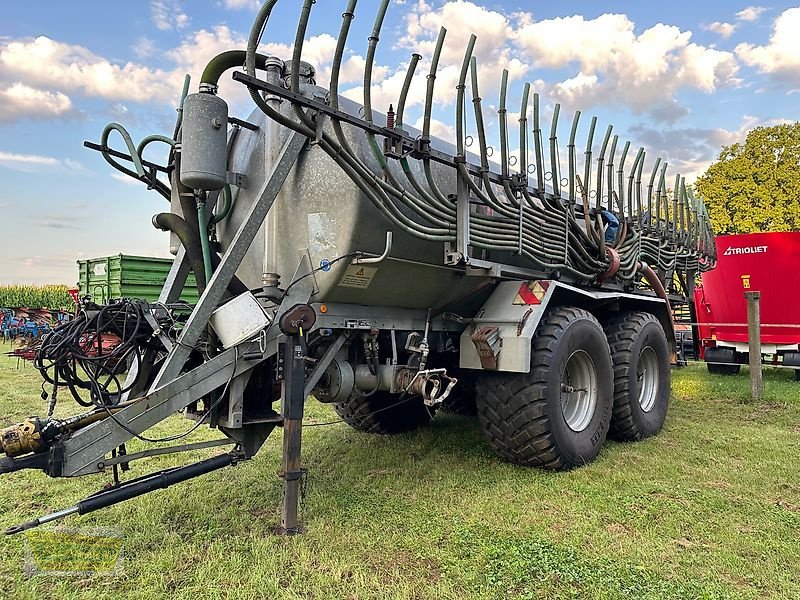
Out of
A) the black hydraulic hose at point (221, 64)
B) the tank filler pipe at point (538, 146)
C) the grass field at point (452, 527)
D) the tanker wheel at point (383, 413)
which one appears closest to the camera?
the grass field at point (452, 527)

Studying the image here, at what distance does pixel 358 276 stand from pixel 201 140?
1206 mm

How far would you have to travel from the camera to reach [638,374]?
602 cm

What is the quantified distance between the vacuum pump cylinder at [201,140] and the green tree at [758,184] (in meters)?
20.1

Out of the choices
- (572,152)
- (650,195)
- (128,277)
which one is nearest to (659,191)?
(650,195)

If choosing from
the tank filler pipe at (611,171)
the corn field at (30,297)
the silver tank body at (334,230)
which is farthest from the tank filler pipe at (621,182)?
the corn field at (30,297)

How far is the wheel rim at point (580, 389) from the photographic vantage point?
4938mm

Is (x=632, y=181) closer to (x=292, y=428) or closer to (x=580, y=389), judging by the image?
(x=580, y=389)

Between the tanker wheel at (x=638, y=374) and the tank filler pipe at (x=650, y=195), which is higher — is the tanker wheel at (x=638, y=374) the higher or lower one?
the lower one

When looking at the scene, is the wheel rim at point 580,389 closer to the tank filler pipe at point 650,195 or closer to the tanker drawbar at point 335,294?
the tanker drawbar at point 335,294

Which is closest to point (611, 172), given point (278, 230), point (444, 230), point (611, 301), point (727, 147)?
point (611, 301)

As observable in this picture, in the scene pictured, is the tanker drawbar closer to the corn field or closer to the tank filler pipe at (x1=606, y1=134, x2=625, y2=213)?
the tank filler pipe at (x1=606, y1=134, x2=625, y2=213)

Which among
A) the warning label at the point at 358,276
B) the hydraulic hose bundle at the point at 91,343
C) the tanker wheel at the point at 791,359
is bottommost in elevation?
the tanker wheel at the point at 791,359

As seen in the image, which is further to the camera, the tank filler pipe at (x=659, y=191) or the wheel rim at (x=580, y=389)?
the tank filler pipe at (x=659, y=191)

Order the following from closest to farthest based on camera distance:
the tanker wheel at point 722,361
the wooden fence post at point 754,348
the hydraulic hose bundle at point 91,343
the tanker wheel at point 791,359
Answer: the hydraulic hose bundle at point 91,343, the wooden fence post at point 754,348, the tanker wheel at point 791,359, the tanker wheel at point 722,361
